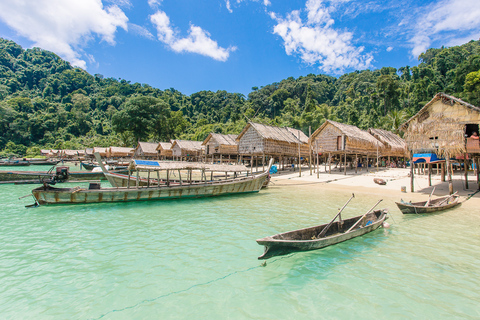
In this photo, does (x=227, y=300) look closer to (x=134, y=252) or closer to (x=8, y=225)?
(x=134, y=252)

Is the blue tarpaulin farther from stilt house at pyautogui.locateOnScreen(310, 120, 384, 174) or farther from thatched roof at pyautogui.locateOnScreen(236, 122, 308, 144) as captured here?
thatched roof at pyautogui.locateOnScreen(236, 122, 308, 144)

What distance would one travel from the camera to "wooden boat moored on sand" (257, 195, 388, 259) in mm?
4684

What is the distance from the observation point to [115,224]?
8.08 meters

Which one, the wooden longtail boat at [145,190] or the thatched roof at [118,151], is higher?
the thatched roof at [118,151]

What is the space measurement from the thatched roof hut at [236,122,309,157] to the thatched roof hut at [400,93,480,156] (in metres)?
9.14

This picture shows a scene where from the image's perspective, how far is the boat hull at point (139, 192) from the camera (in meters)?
10.1

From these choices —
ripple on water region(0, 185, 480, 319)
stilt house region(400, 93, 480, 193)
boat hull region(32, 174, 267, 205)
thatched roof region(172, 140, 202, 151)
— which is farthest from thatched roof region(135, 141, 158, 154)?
stilt house region(400, 93, 480, 193)

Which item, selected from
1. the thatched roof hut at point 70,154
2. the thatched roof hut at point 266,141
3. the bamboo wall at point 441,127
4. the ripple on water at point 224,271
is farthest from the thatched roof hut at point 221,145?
the thatched roof hut at point 70,154

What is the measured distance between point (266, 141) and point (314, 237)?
16.5m

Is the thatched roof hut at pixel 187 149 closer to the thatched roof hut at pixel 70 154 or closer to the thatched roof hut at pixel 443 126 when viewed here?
the thatched roof hut at pixel 443 126

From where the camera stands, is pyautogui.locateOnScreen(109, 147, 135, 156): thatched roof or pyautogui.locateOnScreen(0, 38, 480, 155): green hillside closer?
pyautogui.locateOnScreen(0, 38, 480, 155): green hillside

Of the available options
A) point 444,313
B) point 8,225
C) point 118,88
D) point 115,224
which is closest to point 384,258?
point 444,313

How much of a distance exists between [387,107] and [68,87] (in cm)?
10745

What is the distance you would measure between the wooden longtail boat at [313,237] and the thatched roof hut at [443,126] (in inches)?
309
